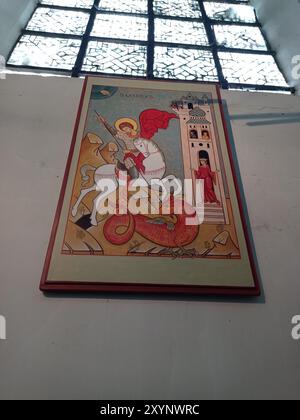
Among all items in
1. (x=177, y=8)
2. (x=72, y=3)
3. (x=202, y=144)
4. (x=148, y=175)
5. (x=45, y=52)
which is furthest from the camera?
(x=177, y=8)

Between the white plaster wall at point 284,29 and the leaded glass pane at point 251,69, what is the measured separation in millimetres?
87

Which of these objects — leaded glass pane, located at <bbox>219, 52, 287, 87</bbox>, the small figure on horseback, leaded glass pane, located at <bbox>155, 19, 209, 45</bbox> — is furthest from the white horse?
leaded glass pane, located at <bbox>155, 19, 209, 45</bbox>

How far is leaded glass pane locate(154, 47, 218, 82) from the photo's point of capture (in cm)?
281

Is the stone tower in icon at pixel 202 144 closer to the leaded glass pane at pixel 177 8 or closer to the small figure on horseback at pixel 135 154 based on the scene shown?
the small figure on horseback at pixel 135 154

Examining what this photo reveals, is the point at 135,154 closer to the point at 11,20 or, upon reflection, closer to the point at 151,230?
the point at 151,230

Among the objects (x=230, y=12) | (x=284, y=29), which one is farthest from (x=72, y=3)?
(x=284, y=29)

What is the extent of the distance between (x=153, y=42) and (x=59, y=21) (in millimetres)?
1052

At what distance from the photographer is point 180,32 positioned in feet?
10.8

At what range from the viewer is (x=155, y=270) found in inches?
58.7

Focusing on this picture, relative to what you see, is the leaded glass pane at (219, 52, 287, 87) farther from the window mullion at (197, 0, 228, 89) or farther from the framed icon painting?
the framed icon painting

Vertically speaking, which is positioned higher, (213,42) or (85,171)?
(213,42)

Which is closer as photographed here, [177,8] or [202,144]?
[202,144]

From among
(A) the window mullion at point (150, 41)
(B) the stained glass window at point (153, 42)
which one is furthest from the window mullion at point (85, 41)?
(A) the window mullion at point (150, 41)

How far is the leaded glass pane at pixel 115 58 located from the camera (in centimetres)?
279
